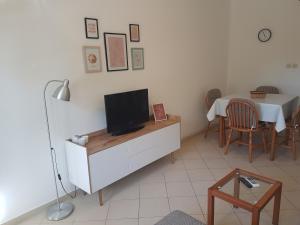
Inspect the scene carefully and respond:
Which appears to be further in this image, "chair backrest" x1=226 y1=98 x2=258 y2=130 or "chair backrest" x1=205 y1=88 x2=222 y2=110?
"chair backrest" x1=205 y1=88 x2=222 y2=110

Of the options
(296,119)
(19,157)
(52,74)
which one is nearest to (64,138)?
(19,157)

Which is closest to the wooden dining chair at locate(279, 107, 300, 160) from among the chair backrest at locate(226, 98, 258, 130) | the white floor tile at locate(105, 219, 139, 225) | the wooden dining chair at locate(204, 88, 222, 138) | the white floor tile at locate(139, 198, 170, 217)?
the chair backrest at locate(226, 98, 258, 130)

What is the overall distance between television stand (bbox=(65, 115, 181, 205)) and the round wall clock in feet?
9.07

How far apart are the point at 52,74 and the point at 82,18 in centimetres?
66

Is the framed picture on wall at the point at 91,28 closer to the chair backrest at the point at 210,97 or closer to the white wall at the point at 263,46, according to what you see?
the chair backrest at the point at 210,97

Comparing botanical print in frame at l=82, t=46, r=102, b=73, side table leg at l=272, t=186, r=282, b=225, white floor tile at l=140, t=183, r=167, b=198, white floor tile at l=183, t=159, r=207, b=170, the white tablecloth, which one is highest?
botanical print in frame at l=82, t=46, r=102, b=73

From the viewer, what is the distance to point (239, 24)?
190 inches

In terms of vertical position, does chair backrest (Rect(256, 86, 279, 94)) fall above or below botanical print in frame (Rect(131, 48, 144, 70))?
below

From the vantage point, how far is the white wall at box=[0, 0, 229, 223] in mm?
2119

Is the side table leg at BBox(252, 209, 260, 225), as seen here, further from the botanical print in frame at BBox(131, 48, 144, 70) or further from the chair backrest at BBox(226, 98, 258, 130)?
the botanical print in frame at BBox(131, 48, 144, 70)

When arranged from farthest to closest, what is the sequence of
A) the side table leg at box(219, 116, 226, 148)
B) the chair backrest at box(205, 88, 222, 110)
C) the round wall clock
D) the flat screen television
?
the round wall clock, the chair backrest at box(205, 88, 222, 110), the side table leg at box(219, 116, 226, 148), the flat screen television

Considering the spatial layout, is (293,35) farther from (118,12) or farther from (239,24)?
(118,12)

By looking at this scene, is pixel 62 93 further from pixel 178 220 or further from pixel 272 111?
pixel 272 111

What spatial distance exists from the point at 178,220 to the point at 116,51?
6.30ft
